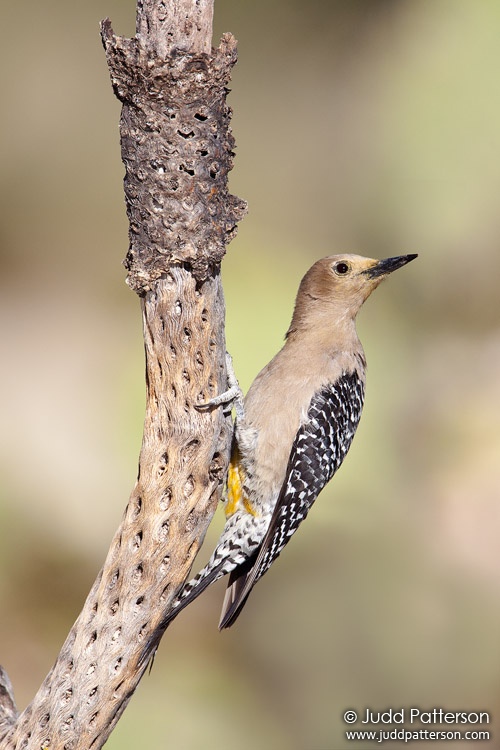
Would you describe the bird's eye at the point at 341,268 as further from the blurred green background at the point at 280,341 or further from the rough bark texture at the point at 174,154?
the blurred green background at the point at 280,341

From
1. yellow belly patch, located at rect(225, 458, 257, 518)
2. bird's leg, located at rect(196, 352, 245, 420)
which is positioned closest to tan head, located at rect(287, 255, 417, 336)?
yellow belly patch, located at rect(225, 458, 257, 518)

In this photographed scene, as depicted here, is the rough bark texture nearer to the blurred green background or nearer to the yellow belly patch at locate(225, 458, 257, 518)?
the yellow belly patch at locate(225, 458, 257, 518)

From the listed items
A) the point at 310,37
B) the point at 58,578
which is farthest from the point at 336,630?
the point at 310,37

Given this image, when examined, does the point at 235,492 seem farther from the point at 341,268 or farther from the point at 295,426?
the point at 341,268

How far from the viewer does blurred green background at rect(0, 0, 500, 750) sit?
4.72 metres

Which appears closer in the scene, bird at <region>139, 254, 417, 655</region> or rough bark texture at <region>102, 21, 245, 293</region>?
rough bark texture at <region>102, 21, 245, 293</region>

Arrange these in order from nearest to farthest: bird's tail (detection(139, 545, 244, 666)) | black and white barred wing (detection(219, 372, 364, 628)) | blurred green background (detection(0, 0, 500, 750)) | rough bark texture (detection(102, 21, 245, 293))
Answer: rough bark texture (detection(102, 21, 245, 293))
bird's tail (detection(139, 545, 244, 666))
black and white barred wing (detection(219, 372, 364, 628))
blurred green background (detection(0, 0, 500, 750))

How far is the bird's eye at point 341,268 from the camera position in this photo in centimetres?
297

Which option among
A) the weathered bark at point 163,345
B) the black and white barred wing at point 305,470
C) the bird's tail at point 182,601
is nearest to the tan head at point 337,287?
the black and white barred wing at point 305,470

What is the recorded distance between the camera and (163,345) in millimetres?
2168

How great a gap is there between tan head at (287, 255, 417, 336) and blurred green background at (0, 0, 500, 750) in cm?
153

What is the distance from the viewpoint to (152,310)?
2.15 meters

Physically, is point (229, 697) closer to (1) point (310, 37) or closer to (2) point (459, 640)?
(2) point (459, 640)

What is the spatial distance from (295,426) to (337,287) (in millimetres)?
561
